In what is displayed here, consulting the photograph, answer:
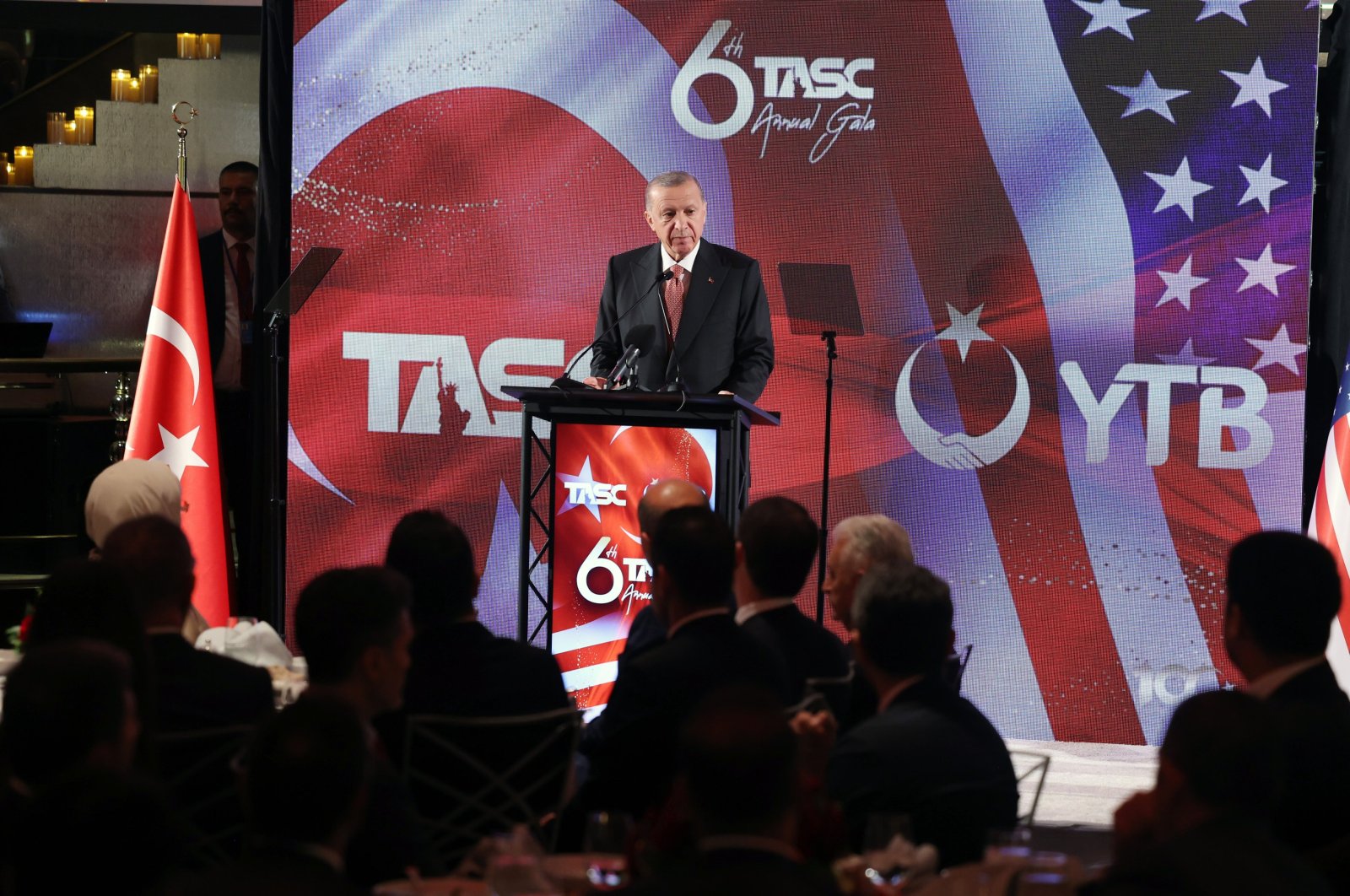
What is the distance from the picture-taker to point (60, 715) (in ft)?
7.07

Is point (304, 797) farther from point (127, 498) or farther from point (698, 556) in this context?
point (127, 498)

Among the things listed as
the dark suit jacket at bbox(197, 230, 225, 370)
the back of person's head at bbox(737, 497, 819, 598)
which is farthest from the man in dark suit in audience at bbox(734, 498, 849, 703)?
the dark suit jacket at bbox(197, 230, 225, 370)

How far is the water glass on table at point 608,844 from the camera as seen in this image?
2.36 metres

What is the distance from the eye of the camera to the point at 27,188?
7832 millimetres

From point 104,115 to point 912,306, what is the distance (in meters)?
4.04

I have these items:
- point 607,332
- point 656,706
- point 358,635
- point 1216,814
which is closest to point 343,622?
Answer: point 358,635

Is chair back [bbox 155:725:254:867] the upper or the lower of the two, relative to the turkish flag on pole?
lower

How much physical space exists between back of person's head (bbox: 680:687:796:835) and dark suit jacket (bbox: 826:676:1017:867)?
0.83 meters

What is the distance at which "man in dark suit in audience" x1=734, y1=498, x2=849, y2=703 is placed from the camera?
3.61m

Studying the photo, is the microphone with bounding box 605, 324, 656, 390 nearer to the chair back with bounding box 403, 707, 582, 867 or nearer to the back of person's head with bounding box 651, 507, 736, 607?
the back of person's head with bounding box 651, 507, 736, 607

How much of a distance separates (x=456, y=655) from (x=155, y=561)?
61 cm

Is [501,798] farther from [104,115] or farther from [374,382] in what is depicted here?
[104,115]

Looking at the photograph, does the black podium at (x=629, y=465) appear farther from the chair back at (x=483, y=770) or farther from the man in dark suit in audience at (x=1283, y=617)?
the man in dark suit in audience at (x=1283, y=617)

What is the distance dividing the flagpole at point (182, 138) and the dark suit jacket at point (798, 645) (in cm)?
416
